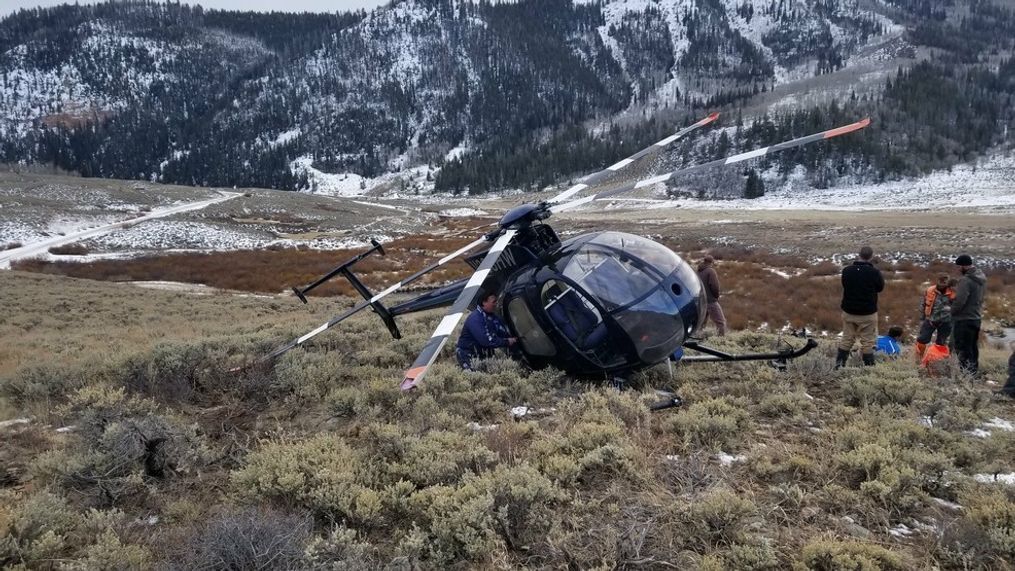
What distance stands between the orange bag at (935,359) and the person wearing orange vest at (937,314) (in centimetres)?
98

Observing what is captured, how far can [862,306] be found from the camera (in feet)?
24.3

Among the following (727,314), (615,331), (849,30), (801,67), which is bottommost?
(727,314)

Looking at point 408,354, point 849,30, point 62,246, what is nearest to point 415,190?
point 62,246

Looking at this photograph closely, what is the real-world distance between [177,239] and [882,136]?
117193mm

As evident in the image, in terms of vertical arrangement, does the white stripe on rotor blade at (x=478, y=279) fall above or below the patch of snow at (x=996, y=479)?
above

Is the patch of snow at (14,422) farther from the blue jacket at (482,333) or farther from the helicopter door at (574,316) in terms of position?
the helicopter door at (574,316)

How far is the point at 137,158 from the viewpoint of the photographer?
535 ft

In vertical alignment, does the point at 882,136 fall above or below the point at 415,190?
above

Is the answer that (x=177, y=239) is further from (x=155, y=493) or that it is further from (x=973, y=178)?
(x=973, y=178)

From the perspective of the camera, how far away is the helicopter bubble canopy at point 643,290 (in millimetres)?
5559

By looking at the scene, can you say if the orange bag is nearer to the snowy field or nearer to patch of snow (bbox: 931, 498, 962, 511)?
patch of snow (bbox: 931, 498, 962, 511)

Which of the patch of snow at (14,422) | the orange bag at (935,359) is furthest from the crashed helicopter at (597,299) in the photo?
the patch of snow at (14,422)

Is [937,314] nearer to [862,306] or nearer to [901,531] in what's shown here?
[862,306]

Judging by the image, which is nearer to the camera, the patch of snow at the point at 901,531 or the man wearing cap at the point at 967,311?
the patch of snow at the point at 901,531
